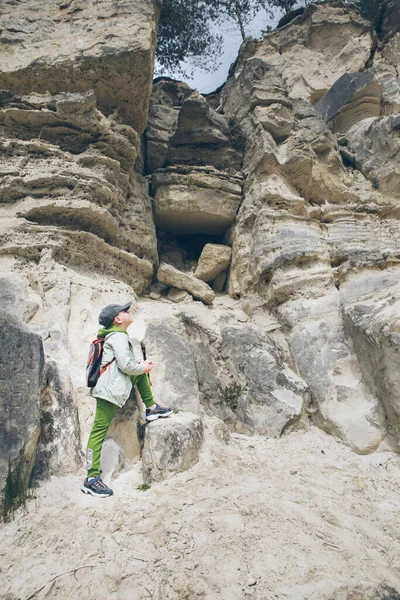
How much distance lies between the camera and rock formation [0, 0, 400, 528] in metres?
4.70

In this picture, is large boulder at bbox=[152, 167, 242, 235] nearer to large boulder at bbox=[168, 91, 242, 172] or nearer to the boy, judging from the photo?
large boulder at bbox=[168, 91, 242, 172]

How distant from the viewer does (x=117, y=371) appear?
417 centimetres

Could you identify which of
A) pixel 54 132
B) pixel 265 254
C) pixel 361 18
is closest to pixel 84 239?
pixel 54 132

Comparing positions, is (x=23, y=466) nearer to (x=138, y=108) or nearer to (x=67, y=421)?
(x=67, y=421)

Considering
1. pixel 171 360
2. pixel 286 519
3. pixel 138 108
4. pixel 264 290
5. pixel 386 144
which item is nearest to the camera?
pixel 286 519

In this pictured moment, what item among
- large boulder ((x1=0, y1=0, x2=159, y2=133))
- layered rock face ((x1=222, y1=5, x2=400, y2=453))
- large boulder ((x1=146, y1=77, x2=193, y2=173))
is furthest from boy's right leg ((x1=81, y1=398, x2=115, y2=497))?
large boulder ((x1=146, y1=77, x2=193, y2=173))

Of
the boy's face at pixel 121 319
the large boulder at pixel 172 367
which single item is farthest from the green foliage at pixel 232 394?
the boy's face at pixel 121 319

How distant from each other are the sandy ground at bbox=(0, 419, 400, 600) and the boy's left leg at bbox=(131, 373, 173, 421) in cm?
57

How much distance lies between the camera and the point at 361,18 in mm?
12594

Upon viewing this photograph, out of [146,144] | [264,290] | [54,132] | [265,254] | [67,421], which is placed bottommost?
[67,421]

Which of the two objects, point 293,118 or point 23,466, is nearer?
point 23,466

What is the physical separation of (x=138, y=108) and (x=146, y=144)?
1.27m

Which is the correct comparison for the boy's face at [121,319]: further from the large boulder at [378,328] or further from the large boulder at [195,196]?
the large boulder at [195,196]

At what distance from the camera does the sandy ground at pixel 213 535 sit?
2.51m
